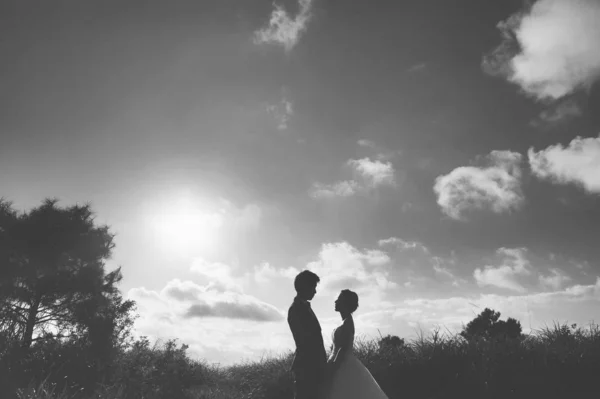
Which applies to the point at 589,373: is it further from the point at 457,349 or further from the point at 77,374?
the point at 77,374

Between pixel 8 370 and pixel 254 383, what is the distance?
7557 mm

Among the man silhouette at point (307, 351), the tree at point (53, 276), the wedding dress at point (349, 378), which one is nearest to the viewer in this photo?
the man silhouette at point (307, 351)

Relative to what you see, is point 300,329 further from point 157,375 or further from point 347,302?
point 157,375

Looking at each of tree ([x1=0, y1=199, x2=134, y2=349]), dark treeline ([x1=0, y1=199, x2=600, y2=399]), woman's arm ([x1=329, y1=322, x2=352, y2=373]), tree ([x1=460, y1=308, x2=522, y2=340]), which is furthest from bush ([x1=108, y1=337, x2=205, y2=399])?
tree ([x1=460, y1=308, x2=522, y2=340])

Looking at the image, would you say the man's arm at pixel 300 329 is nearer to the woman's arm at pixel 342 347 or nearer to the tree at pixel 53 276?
the woman's arm at pixel 342 347

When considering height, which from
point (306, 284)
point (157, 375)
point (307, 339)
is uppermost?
point (306, 284)

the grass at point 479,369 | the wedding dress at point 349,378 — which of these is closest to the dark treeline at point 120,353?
the grass at point 479,369

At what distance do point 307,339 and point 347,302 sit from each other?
1277 millimetres

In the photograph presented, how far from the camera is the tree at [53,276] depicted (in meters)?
18.1

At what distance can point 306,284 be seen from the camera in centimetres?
500

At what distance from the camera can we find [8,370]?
10.3m

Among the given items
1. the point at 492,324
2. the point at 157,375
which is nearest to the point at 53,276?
the point at 157,375

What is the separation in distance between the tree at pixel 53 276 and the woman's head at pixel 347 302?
1733cm

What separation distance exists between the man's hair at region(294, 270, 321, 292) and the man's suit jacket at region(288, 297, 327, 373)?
0.19 m
